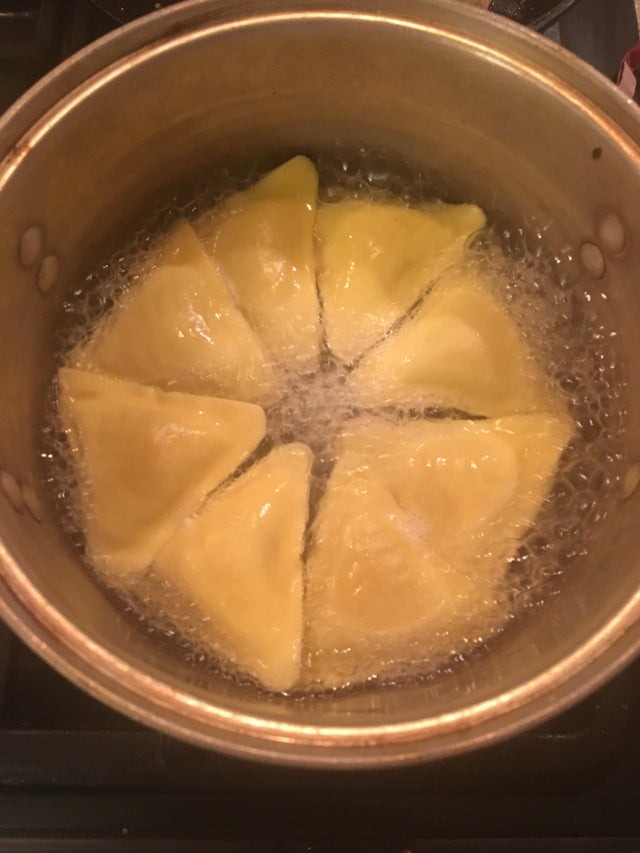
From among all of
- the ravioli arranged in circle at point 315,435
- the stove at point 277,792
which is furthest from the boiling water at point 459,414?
the stove at point 277,792

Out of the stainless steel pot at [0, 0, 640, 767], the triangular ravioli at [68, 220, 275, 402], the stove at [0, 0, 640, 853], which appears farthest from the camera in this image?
the triangular ravioli at [68, 220, 275, 402]

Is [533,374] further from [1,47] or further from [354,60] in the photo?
[1,47]

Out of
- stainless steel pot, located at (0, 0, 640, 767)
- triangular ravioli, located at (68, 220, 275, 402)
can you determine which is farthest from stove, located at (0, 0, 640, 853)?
triangular ravioli, located at (68, 220, 275, 402)

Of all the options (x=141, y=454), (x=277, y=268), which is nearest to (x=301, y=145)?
(x=277, y=268)

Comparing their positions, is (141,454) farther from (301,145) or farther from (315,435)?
(301,145)

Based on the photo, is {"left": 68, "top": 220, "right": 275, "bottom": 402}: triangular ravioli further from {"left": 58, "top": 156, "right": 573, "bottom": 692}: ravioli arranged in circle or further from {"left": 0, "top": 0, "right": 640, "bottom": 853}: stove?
{"left": 0, "top": 0, "right": 640, "bottom": 853}: stove

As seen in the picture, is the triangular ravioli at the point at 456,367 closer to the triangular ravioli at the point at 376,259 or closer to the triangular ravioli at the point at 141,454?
the triangular ravioli at the point at 376,259

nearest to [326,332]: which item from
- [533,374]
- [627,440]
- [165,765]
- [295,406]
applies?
[295,406]
